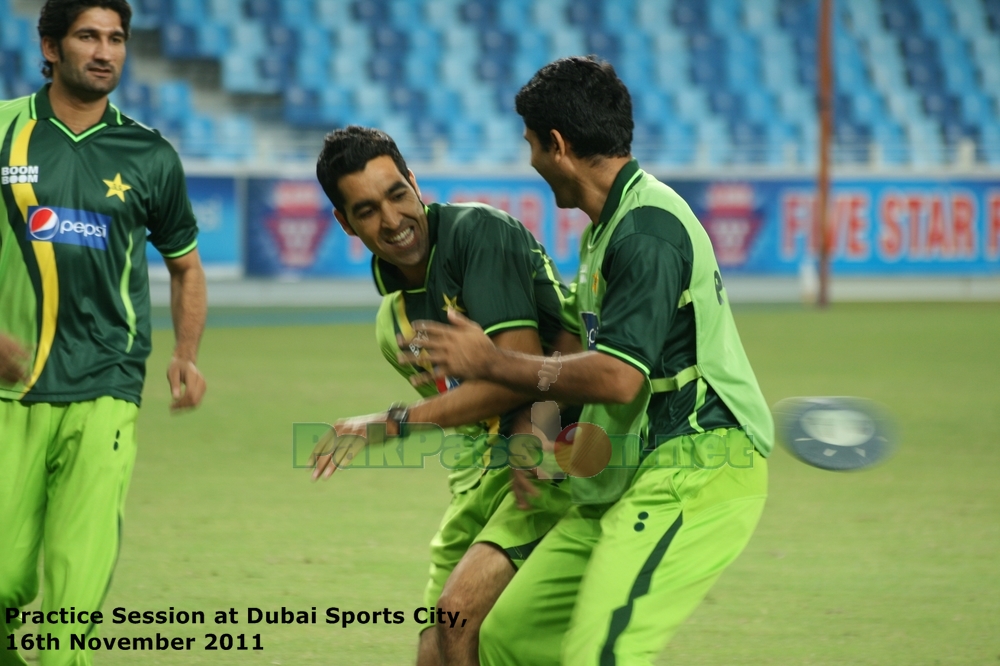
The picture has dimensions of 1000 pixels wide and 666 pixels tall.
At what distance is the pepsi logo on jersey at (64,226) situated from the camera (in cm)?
417

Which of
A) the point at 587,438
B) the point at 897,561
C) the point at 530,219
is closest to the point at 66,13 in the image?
the point at 587,438

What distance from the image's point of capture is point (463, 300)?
3896mm

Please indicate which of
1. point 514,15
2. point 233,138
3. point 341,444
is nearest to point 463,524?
point 341,444

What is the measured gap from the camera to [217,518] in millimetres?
7633

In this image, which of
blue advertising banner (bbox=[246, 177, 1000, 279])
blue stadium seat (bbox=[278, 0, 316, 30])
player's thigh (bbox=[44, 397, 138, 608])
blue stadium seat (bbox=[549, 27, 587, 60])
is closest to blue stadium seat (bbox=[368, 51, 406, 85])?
blue stadium seat (bbox=[278, 0, 316, 30])

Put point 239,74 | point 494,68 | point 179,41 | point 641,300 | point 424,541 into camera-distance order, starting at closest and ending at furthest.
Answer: point 641,300, point 424,541, point 179,41, point 239,74, point 494,68

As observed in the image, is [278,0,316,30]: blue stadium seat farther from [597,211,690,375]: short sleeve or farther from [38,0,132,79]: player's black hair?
[597,211,690,375]: short sleeve

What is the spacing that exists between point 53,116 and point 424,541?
359cm

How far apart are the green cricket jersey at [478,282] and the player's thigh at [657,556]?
2.29ft

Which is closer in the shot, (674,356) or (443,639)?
(674,356)

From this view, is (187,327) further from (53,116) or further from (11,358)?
(53,116)

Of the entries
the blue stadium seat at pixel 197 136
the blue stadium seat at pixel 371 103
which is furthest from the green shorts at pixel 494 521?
the blue stadium seat at pixel 371 103

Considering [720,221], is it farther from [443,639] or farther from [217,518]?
[443,639]

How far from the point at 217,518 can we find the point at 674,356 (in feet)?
15.8
